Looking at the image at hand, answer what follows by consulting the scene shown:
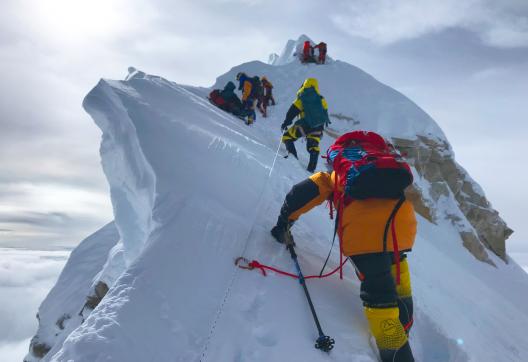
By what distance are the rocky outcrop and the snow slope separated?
6.86 meters

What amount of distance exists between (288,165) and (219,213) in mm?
3648

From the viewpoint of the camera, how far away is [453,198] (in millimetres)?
15961

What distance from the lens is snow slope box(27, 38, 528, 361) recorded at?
238 cm

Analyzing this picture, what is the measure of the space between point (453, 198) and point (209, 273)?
615 inches

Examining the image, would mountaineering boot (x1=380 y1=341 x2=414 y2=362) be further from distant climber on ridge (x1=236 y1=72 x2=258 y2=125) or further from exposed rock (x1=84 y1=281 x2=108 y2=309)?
distant climber on ridge (x1=236 y1=72 x2=258 y2=125)

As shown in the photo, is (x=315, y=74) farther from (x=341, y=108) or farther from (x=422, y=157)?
(x=422, y=157)

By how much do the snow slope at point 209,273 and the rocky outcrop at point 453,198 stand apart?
686cm

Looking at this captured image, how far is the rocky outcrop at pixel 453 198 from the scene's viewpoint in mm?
14328

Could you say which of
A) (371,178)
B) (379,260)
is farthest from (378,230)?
(371,178)

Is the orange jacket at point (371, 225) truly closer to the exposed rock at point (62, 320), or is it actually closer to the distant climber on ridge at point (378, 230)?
the distant climber on ridge at point (378, 230)

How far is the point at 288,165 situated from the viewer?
725 cm

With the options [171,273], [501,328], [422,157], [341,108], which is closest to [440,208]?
[422,157]

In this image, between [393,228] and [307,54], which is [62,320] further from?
[307,54]

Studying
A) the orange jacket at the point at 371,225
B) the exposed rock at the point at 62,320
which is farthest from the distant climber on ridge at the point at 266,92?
the orange jacket at the point at 371,225
